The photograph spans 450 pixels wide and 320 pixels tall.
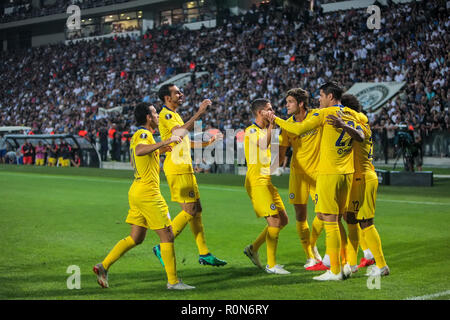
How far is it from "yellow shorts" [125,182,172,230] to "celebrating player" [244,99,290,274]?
1373 mm

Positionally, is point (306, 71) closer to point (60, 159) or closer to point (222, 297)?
point (60, 159)

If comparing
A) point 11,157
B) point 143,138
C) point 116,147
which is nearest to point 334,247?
point 143,138

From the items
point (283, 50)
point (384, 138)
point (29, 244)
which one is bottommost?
point (29, 244)

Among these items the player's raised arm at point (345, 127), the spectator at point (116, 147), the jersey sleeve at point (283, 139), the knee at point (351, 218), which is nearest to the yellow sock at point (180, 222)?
the jersey sleeve at point (283, 139)

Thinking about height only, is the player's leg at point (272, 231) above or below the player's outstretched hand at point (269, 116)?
below

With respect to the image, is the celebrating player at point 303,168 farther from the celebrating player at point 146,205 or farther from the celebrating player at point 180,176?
the celebrating player at point 146,205

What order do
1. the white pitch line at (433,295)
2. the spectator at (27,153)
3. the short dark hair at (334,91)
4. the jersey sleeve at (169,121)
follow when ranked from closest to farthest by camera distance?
the white pitch line at (433,295)
the short dark hair at (334,91)
the jersey sleeve at (169,121)
the spectator at (27,153)

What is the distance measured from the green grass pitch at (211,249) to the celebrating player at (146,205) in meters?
0.27

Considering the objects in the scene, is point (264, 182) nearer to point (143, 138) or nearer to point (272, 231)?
point (272, 231)

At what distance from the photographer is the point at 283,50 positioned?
35.1 meters

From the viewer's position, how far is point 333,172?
656 centimetres

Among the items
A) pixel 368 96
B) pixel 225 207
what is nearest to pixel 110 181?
pixel 225 207

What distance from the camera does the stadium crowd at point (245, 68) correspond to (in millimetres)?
26031
